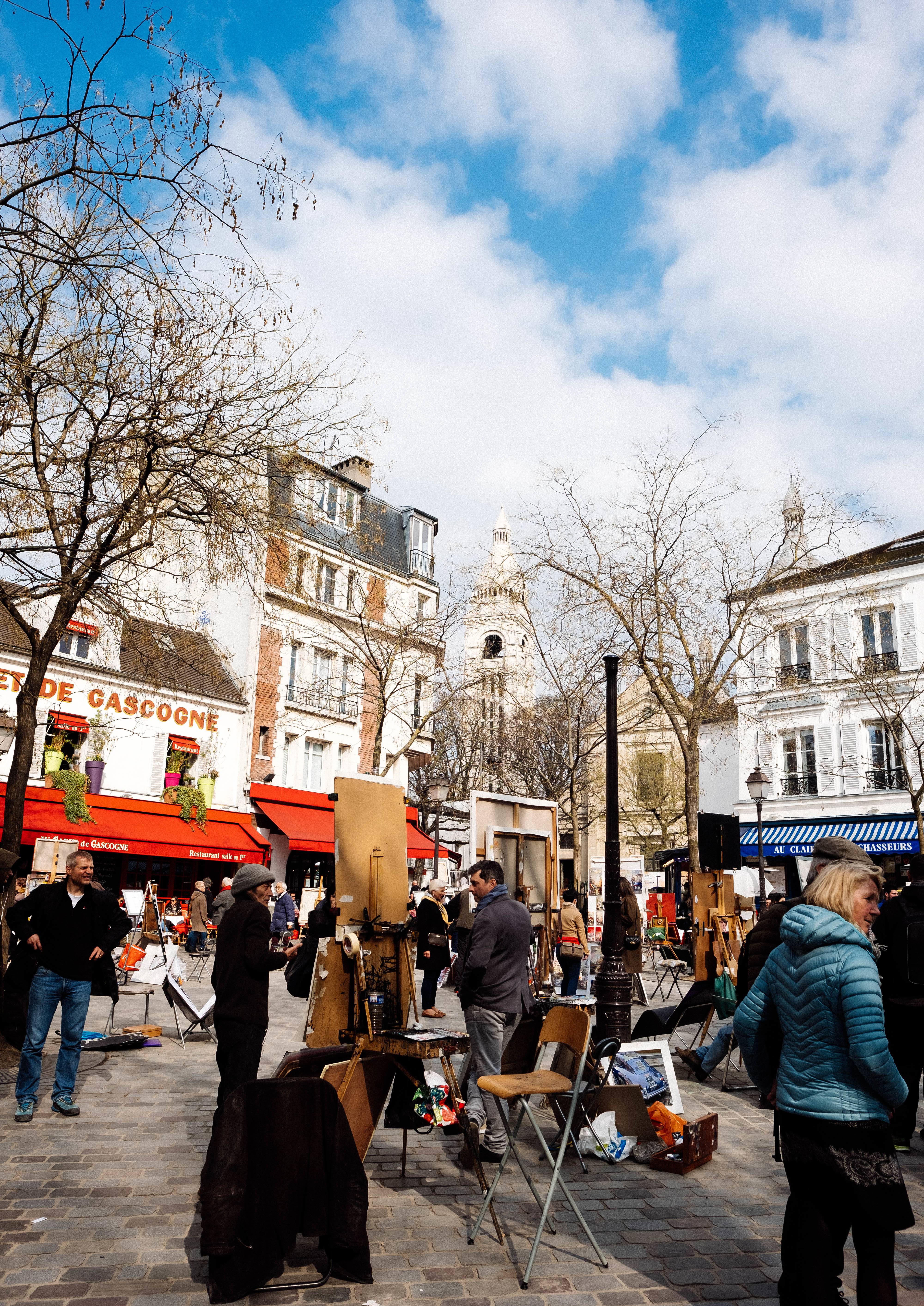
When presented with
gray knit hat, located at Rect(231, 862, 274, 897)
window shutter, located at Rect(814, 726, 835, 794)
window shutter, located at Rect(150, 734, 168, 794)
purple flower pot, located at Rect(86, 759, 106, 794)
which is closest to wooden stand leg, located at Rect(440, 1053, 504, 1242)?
gray knit hat, located at Rect(231, 862, 274, 897)

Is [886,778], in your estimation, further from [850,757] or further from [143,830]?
[143,830]

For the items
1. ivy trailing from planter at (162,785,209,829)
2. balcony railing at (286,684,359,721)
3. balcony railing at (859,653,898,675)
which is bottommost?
ivy trailing from planter at (162,785,209,829)

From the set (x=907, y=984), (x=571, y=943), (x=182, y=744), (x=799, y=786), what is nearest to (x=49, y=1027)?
(x=907, y=984)

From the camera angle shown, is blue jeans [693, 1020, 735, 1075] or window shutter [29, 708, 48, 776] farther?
window shutter [29, 708, 48, 776]

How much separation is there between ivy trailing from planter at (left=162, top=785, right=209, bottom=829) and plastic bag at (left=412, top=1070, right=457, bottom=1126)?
56.6 feet

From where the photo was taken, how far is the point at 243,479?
901 cm

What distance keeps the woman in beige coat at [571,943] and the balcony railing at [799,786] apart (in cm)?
1880

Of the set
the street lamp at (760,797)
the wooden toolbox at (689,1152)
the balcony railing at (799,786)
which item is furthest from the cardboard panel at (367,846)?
the balcony railing at (799,786)

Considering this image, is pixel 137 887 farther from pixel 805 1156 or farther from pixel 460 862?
pixel 805 1156

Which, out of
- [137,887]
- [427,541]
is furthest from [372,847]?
[427,541]

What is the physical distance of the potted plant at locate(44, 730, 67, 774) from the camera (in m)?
20.2

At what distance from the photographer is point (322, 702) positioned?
28766 millimetres

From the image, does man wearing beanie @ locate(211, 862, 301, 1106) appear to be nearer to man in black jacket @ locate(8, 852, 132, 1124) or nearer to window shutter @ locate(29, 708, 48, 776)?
man in black jacket @ locate(8, 852, 132, 1124)

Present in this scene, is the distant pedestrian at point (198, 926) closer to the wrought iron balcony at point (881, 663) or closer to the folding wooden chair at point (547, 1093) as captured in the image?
the folding wooden chair at point (547, 1093)
